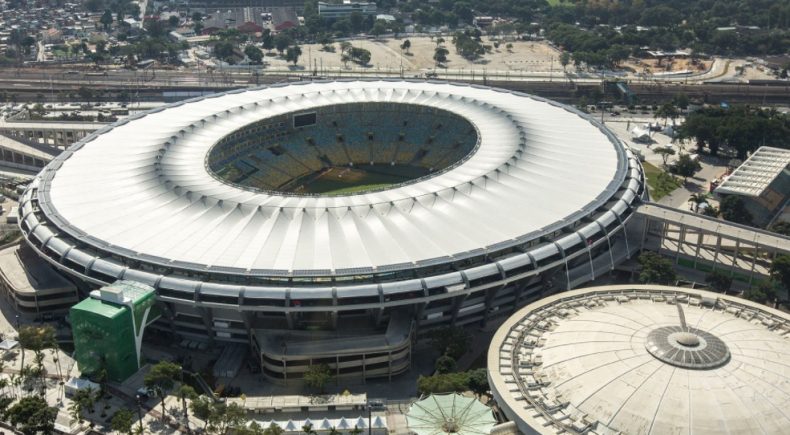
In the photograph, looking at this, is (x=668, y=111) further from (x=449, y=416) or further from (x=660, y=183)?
(x=449, y=416)

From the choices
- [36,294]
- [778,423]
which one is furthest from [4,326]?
[778,423]

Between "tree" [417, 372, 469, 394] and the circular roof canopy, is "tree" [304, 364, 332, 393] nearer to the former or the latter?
"tree" [417, 372, 469, 394]

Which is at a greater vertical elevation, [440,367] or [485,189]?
[485,189]

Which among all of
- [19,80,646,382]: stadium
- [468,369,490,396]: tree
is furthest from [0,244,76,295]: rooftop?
[468,369,490,396]: tree

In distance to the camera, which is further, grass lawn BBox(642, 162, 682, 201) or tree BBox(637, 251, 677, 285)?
grass lawn BBox(642, 162, 682, 201)

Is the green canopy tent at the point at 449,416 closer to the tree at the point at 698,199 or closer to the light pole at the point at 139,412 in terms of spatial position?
the light pole at the point at 139,412

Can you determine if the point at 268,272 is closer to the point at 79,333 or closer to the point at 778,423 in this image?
the point at 79,333

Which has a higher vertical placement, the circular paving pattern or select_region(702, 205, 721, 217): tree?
the circular paving pattern
